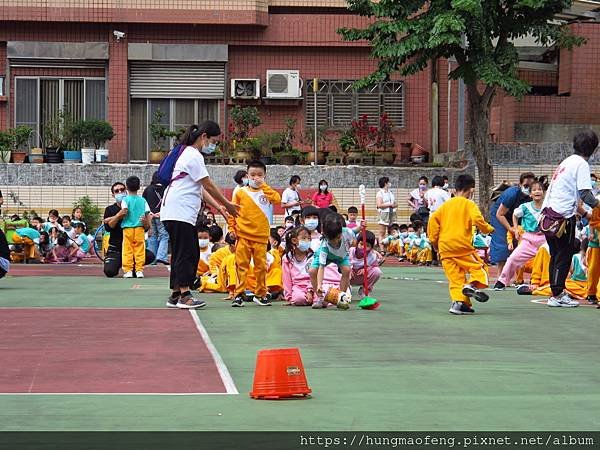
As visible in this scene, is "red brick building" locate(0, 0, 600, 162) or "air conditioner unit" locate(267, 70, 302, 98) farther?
"air conditioner unit" locate(267, 70, 302, 98)

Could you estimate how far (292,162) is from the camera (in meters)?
34.2

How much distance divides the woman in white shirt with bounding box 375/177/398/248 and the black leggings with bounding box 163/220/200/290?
1594 centimetres

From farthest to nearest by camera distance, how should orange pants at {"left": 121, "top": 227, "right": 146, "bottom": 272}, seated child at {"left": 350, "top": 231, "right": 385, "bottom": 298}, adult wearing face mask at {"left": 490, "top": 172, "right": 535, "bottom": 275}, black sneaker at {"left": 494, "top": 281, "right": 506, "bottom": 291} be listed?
orange pants at {"left": 121, "top": 227, "right": 146, "bottom": 272} < adult wearing face mask at {"left": 490, "top": 172, "right": 535, "bottom": 275} < black sneaker at {"left": 494, "top": 281, "right": 506, "bottom": 291} < seated child at {"left": 350, "top": 231, "right": 385, "bottom": 298}

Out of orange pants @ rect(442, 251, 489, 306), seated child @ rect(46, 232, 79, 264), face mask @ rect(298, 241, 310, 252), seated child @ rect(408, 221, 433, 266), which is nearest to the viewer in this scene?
orange pants @ rect(442, 251, 489, 306)

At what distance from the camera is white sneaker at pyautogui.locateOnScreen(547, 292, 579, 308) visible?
15.8 metres

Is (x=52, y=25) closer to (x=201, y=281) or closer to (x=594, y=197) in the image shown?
(x=201, y=281)

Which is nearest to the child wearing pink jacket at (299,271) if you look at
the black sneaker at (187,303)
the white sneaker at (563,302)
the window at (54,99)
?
the black sneaker at (187,303)

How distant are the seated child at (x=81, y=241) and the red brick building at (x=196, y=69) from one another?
8.38 m

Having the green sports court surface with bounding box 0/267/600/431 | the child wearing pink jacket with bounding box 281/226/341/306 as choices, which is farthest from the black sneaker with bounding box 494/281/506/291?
the child wearing pink jacket with bounding box 281/226/341/306

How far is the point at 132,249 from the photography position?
2212 cm

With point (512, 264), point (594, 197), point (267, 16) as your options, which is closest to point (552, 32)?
point (267, 16)

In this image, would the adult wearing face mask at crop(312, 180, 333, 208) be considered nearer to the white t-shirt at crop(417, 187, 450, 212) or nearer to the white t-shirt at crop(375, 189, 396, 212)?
the white t-shirt at crop(375, 189, 396, 212)

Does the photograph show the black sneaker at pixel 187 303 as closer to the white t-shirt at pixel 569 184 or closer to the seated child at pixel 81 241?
the white t-shirt at pixel 569 184

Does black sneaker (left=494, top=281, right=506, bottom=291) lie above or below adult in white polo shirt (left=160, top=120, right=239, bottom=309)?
below
